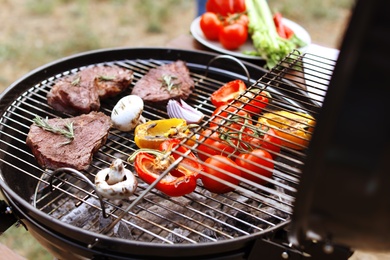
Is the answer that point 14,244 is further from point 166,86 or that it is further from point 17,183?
point 166,86

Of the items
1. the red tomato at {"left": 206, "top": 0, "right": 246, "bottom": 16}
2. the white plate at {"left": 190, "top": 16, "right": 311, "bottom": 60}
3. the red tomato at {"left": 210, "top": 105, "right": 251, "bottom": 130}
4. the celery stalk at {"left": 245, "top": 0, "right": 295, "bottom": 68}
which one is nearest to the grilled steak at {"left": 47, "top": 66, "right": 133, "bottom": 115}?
the red tomato at {"left": 210, "top": 105, "right": 251, "bottom": 130}

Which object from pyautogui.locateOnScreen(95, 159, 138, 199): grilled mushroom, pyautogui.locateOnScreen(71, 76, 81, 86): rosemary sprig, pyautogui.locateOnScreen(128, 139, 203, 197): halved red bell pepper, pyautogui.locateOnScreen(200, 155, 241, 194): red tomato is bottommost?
pyautogui.locateOnScreen(95, 159, 138, 199): grilled mushroom

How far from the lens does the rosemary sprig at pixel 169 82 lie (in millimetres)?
2750

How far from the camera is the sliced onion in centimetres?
251

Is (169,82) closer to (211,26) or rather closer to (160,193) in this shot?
(160,193)

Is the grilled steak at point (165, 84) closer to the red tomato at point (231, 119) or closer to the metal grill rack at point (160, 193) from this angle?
the metal grill rack at point (160, 193)

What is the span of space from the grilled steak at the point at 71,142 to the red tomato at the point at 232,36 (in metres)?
1.30

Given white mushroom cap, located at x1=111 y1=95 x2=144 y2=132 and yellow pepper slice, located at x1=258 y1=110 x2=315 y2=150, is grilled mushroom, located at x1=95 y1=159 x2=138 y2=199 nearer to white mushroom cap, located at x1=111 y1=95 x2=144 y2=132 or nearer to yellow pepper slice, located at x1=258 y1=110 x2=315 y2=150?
white mushroom cap, located at x1=111 y1=95 x2=144 y2=132

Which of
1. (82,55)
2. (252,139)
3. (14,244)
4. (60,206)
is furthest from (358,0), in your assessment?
(14,244)

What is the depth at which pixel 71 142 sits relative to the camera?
7.66 ft

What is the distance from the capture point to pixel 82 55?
3.02m

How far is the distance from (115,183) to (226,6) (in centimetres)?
230

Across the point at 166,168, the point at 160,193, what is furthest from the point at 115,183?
the point at 160,193

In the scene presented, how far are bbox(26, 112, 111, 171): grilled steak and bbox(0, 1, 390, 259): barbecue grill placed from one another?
57 mm
